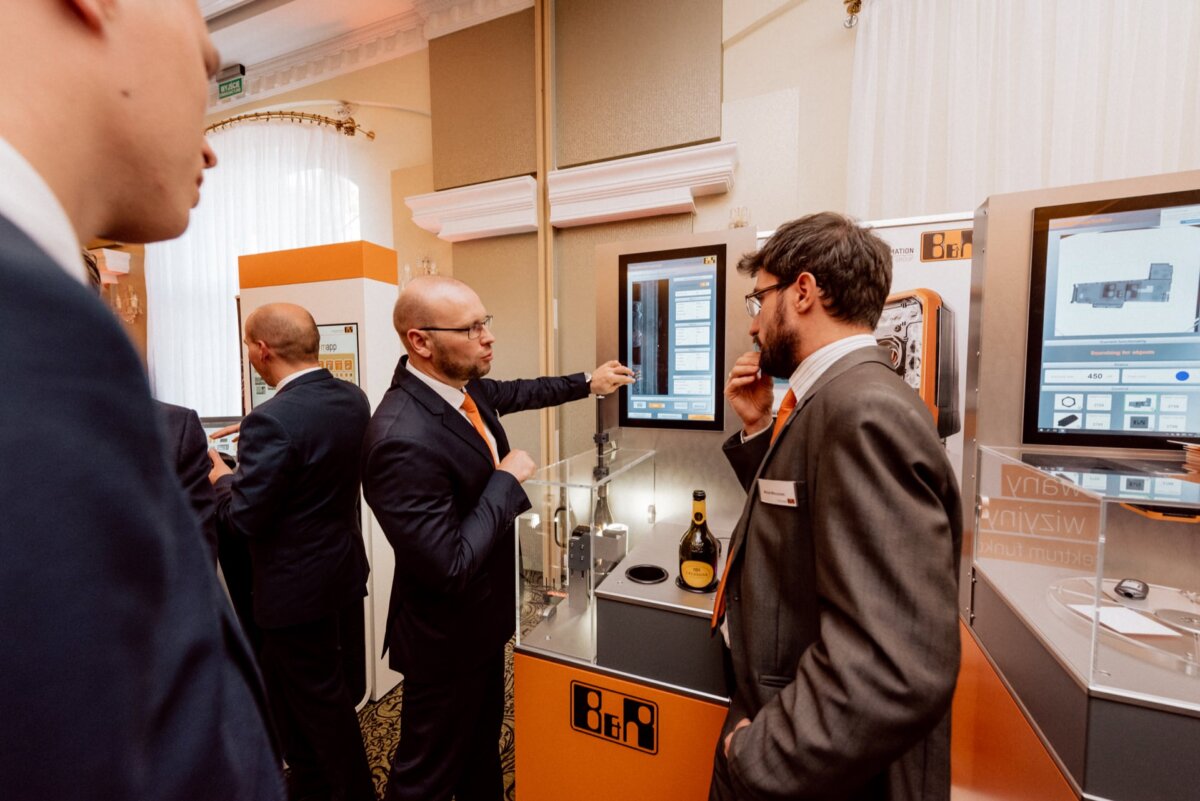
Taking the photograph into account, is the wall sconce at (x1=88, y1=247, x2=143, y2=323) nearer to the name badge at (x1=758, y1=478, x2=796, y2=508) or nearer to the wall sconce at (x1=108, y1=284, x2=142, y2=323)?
the wall sconce at (x1=108, y1=284, x2=142, y2=323)

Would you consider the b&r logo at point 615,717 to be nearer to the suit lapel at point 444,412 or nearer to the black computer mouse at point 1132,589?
the suit lapel at point 444,412

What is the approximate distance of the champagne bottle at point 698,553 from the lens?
137cm

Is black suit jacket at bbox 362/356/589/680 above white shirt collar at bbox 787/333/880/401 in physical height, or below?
below

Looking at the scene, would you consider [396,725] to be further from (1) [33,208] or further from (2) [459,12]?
(2) [459,12]

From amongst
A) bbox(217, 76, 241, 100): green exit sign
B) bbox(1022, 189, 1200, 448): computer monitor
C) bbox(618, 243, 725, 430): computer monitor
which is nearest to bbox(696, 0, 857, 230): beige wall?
bbox(618, 243, 725, 430): computer monitor

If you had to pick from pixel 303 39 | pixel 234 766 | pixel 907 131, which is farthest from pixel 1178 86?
pixel 303 39

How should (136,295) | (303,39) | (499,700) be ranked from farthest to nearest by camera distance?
(136,295), (303,39), (499,700)

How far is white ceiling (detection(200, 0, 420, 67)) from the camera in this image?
3.41m

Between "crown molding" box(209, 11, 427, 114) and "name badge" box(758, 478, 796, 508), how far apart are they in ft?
13.6

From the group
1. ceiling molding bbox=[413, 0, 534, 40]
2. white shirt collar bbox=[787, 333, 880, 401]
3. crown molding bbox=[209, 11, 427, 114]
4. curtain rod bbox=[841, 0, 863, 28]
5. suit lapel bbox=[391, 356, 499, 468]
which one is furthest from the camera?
crown molding bbox=[209, 11, 427, 114]

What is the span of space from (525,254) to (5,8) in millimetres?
3085

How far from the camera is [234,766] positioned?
1.13 feet

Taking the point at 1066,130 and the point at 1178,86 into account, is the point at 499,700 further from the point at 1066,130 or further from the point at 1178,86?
the point at 1178,86

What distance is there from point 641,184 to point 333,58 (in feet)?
10.1
